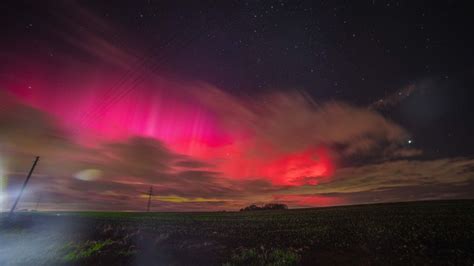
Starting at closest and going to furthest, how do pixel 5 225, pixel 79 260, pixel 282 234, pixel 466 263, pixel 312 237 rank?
pixel 466 263 < pixel 79 260 < pixel 312 237 < pixel 282 234 < pixel 5 225

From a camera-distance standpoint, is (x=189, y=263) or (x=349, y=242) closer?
(x=189, y=263)

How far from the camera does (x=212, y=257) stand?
16156 millimetres

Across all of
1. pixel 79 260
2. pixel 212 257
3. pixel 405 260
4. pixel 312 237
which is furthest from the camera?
pixel 312 237

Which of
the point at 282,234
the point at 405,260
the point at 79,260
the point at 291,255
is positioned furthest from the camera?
the point at 282,234

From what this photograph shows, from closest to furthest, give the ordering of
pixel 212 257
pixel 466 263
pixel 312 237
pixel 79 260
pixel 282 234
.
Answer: pixel 466 263
pixel 212 257
pixel 79 260
pixel 312 237
pixel 282 234

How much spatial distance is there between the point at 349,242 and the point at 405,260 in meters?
4.69

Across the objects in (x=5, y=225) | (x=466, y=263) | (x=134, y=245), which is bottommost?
(x=466, y=263)

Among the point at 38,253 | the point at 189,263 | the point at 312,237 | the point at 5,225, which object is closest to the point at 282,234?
the point at 312,237

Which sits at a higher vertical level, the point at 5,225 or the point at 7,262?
the point at 5,225

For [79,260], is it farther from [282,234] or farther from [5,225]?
[5,225]

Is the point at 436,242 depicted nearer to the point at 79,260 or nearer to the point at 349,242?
the point at 349,242

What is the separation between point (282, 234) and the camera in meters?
22.9

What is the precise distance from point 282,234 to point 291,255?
8.61 meters

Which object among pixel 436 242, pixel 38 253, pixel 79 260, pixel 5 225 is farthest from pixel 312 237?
pixel 5 225
